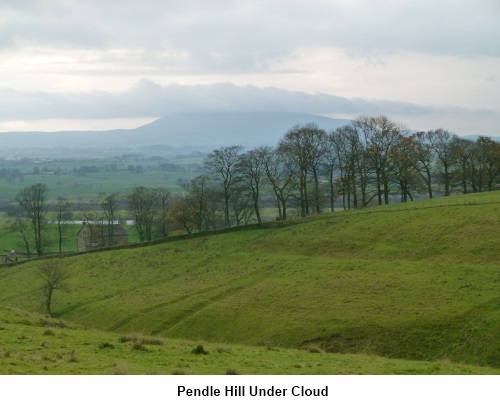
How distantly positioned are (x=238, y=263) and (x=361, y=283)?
15454 millimetres

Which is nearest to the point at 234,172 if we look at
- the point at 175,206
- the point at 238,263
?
the point at 175,206

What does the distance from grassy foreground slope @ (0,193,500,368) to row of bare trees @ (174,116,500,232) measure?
1230cm

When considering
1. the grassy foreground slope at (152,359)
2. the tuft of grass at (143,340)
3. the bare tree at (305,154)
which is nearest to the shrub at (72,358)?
the grassy foreground slope at (152,359)

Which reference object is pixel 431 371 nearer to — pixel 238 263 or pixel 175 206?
pixel 238 263

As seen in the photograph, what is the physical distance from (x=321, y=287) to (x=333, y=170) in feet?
132

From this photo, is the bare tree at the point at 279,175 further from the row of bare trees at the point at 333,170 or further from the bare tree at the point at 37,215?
the bare tree at the point at 37,215

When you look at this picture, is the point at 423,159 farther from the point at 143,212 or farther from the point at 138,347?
the point at 138,347

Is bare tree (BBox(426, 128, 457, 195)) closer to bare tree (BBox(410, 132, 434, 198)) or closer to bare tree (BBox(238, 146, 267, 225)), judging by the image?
bare tree (BBox(410, 132, 434, 198))

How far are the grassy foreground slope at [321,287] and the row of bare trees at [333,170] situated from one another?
12.3 metres

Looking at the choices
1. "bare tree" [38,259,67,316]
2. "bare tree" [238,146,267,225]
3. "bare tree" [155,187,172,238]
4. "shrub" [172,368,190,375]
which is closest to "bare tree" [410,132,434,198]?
"bare tree" [238,146,267,225]

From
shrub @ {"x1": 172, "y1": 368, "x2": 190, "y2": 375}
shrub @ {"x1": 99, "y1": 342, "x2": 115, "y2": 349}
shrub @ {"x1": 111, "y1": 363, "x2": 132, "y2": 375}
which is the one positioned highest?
shrub @ {"x1": 111, "y1": 363, "x2": 132, "y2": 375}

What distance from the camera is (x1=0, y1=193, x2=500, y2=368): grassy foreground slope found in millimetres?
35500

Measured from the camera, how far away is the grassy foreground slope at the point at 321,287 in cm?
3550

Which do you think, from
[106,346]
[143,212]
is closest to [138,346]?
[106,346]
